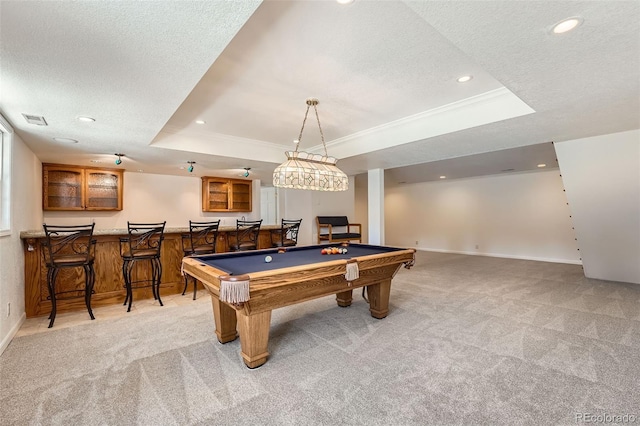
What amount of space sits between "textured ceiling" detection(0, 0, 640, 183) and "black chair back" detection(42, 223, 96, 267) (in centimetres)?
119

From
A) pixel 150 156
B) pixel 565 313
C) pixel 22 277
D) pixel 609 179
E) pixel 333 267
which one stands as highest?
pixel 150 156

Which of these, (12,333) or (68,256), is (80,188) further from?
(12,333)

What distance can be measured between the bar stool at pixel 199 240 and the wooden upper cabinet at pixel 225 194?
2.49 m

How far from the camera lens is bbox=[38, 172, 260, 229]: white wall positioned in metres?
5.95

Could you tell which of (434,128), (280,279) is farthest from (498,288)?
(280,279)

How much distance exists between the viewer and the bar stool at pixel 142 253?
376cm

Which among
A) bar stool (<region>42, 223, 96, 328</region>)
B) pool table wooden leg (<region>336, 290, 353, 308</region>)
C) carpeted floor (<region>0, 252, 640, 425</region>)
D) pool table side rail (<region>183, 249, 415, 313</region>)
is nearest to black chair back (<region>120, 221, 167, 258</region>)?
bar stool (<region>42, 223, 96, 328</region>)

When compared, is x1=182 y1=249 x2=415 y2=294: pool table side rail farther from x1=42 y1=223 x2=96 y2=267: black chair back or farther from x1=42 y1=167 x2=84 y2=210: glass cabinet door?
x1=42 y1=167 x2=84 y2=210: glass cabinet door

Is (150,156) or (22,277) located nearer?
(22,277)

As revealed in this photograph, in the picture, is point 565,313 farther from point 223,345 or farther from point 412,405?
point 223,345

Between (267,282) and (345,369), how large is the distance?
938 mm

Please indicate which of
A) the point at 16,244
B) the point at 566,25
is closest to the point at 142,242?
the point at 16,244

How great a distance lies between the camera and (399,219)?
10.6 m

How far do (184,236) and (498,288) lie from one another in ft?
17.0
